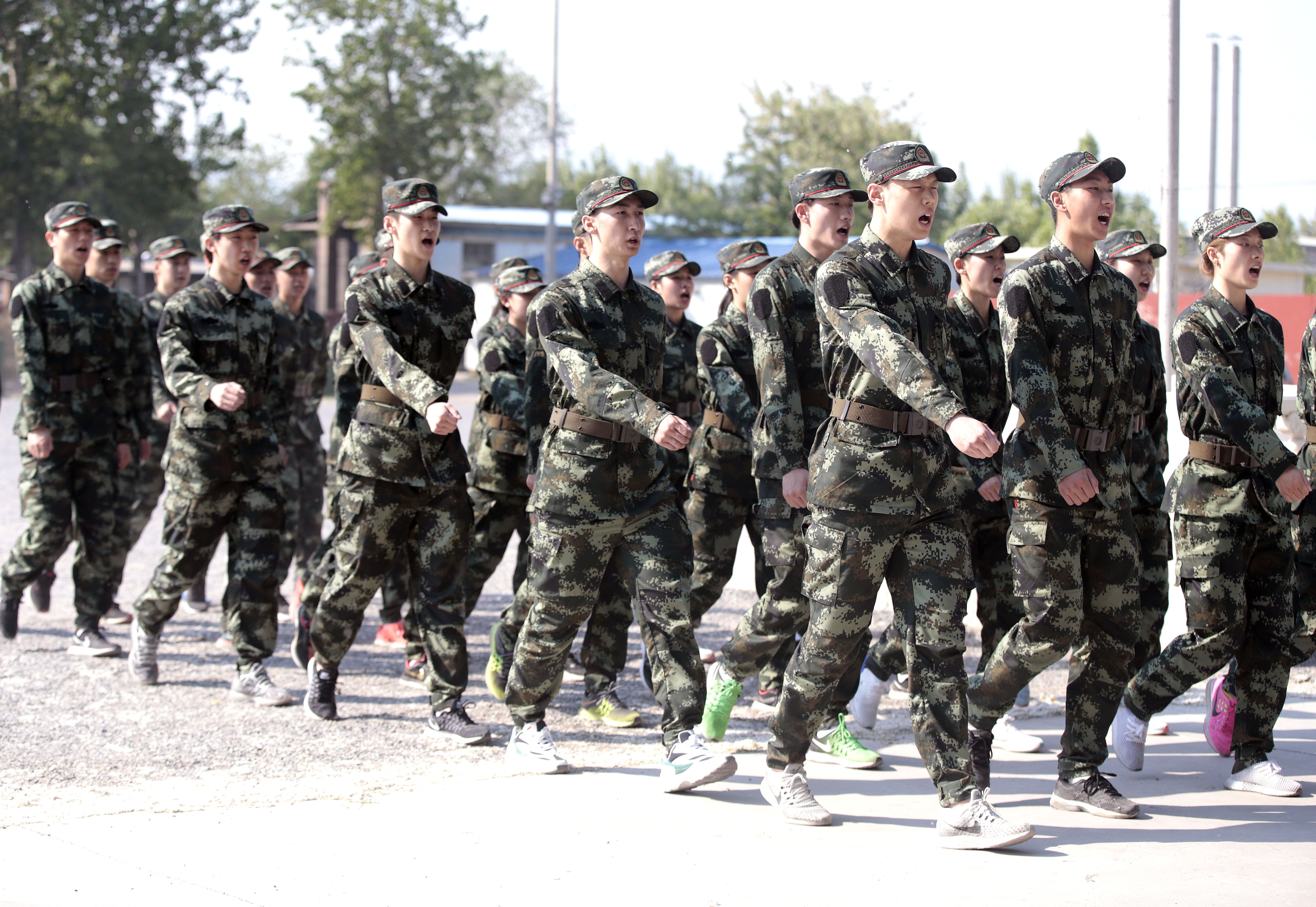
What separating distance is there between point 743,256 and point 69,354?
147 inches

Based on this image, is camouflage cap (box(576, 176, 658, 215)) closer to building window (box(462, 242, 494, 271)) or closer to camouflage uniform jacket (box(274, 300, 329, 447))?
camouflage uniform jacket (box(274, 300, 329, 447))

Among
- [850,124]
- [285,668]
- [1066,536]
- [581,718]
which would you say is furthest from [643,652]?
[850,124]

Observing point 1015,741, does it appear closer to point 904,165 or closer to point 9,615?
point 904,165

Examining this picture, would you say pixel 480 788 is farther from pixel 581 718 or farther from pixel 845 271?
pixel 845 271

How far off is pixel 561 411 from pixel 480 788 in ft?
4.73

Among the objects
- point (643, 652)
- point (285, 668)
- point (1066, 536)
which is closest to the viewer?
point (1066, 536)

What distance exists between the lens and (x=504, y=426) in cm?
710

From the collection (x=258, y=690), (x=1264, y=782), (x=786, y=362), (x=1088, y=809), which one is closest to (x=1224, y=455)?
(x=1264, y=782)

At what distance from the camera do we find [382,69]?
44.7 meters

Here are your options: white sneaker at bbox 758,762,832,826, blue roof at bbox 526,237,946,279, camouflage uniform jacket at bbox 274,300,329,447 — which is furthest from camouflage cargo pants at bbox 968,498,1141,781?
blue roof at bbox 526,237,946,279

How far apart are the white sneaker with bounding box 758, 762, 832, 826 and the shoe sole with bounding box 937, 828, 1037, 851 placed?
44 cm

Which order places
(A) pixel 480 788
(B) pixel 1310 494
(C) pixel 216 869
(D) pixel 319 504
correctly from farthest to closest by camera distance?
1. (D) pixel 319 504
2. (B) pixel 1310 494
3. (A) pixel 480 788
4. (C) pixel 216 869

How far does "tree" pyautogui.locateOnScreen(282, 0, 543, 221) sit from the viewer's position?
44375 millimetres

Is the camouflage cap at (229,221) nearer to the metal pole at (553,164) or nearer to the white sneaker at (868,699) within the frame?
the white sneaker at (868,699)
